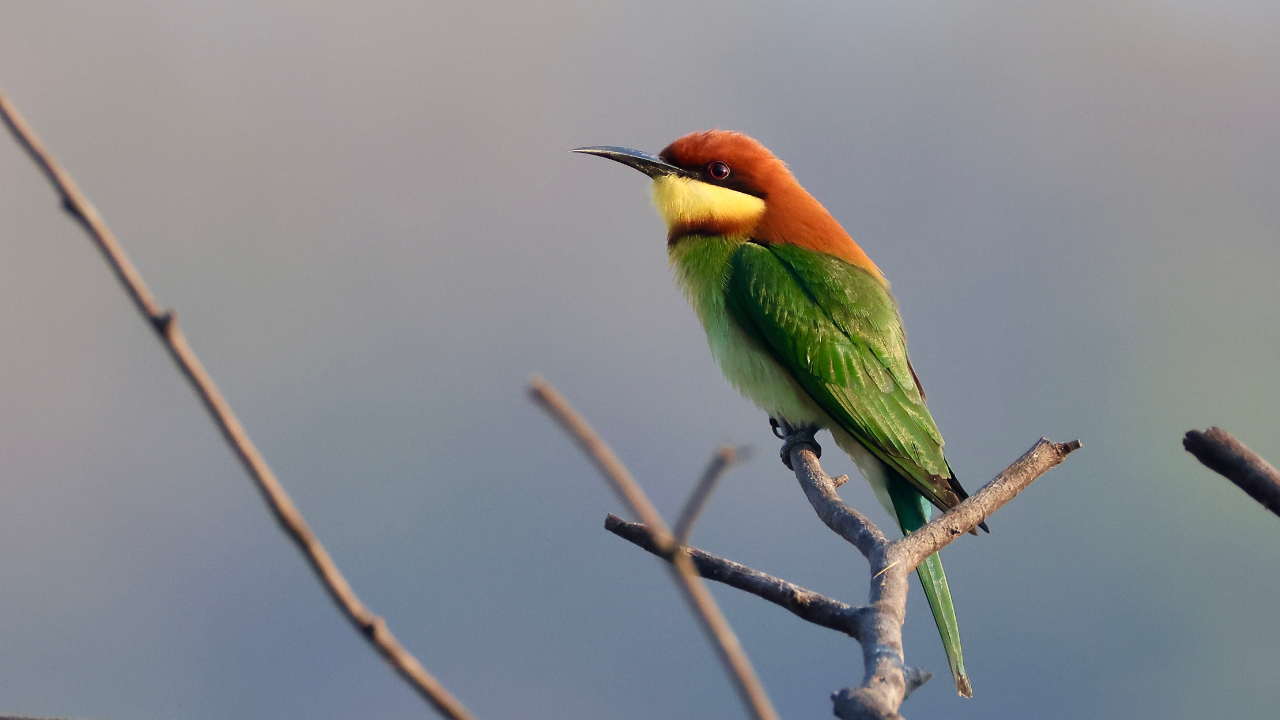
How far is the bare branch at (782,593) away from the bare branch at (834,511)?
21 centimetres

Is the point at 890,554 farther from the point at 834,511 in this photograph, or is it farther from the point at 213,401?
the point at 213,401

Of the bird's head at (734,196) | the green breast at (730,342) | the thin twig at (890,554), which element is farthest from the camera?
the bird's head at (734,196)

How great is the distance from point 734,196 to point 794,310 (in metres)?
0.44

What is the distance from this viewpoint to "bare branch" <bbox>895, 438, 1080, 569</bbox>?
147 cm

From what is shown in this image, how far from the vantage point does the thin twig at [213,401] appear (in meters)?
0.45

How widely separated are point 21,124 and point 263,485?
178 millimetres

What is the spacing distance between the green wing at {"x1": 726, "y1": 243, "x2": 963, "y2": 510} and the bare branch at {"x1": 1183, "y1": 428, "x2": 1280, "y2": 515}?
141 cm

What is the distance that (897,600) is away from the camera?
1257mm

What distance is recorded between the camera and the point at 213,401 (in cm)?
45

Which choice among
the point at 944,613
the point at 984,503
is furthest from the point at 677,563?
the point at 944,613

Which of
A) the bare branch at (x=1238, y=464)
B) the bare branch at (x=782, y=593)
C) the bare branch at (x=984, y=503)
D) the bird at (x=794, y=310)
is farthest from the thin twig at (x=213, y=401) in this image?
the bird at (x=794, y=310)

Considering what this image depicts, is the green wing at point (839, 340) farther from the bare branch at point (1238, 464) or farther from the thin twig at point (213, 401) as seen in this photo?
the thin twig at point (213, 401)

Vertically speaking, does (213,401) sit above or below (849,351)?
below

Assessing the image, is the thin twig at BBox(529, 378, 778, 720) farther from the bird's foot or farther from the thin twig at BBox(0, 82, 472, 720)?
the bird's foot
